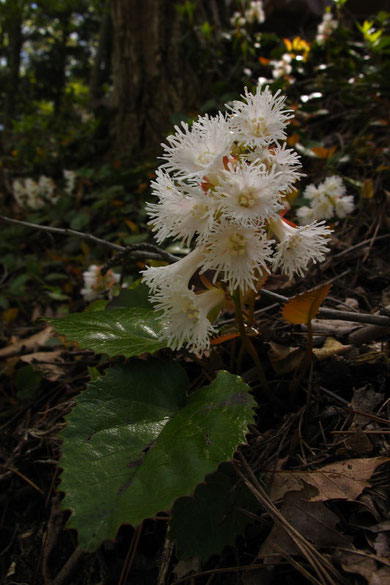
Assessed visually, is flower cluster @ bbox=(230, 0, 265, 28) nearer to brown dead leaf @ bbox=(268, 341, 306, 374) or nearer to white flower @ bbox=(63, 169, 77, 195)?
white flower @ bbox=(63, 169, 77, 195)

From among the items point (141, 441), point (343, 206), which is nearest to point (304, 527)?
point (141, 441)

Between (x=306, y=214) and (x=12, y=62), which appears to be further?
(x=12, y=62)

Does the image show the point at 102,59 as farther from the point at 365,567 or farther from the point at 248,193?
the point at 365,567

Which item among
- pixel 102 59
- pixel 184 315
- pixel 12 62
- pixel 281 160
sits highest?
pixel 12 62

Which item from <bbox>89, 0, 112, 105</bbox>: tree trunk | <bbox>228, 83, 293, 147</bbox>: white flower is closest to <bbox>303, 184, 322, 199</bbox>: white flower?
<bbox>228, 83, 293, 147</bbox>: white flower

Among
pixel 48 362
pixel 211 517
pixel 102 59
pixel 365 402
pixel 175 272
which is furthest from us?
pixel 102 59

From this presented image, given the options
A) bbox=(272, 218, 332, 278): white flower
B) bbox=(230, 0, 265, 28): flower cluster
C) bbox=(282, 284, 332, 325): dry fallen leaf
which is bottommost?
bbox=(282, 284, 332, 325): dry fallen leaf

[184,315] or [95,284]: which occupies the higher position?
[184,315]
